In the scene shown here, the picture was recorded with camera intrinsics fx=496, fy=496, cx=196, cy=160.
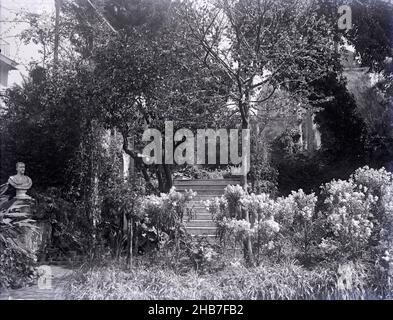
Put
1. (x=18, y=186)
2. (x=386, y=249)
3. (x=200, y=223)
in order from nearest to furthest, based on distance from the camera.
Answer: (x=386, y=249) < (x=18, y=186) < (x=200, y=223)

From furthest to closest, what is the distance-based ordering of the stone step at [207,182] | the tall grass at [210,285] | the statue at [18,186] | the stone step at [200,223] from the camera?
1. the stone step at [207,182]
2. the stone step at [200,223]
3. the statue at [18,186]
4. the tall grass at [210,285]

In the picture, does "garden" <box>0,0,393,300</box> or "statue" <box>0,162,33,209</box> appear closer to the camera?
"garden" <box>0,0,393,300</box>

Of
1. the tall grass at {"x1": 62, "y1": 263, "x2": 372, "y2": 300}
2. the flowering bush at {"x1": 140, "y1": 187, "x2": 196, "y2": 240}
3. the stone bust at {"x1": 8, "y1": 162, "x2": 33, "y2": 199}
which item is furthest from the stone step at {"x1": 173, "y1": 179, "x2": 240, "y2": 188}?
the tall grass at {"x1": 62, "y1": 263, "x2": 372, "y2": 300}

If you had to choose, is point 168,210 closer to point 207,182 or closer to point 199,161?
point 207,182

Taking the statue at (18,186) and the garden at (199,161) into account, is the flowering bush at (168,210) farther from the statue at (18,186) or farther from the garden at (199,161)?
the statue at (18,186)

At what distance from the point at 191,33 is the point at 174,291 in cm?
413

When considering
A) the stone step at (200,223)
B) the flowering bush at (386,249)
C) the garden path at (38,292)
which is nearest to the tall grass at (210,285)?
the garden path at (38,292)

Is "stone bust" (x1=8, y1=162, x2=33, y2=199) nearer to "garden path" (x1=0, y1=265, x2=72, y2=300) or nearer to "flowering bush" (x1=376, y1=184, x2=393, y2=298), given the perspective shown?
"garden path" (x1=0, y1=265, x2=72, y2=300)

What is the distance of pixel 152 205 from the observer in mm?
6863

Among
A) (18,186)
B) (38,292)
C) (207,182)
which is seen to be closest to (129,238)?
(38,292)

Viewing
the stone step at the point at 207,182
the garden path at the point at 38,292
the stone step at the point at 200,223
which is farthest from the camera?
the stone step at the point at 207,182

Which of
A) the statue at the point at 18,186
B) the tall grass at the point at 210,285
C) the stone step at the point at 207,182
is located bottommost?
the tall grass at the point at 210,285

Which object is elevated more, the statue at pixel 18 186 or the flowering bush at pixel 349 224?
the statue at pixel 18 186

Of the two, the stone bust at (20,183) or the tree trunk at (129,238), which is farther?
the stone bust at (20,183)
